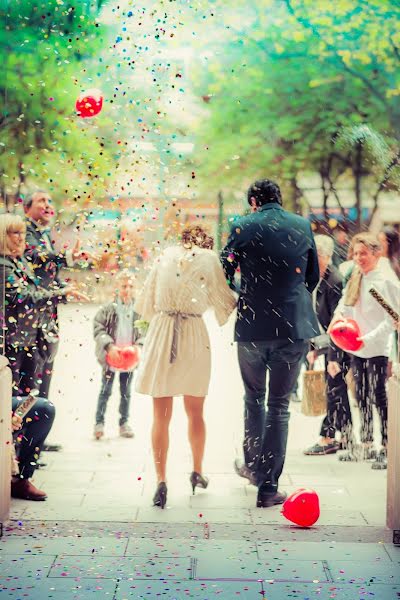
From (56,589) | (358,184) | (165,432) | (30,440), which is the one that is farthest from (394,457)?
(358,184)

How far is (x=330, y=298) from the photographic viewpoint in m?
6.10

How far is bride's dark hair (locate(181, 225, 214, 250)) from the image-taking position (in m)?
4.96

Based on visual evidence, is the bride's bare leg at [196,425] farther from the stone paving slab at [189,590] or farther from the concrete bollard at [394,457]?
the stone paving slab at [189,590]

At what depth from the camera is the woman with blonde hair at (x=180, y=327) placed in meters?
5.00

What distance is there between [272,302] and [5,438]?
143cm

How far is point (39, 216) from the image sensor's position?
5.69 metres

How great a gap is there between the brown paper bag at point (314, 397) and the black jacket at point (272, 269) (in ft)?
4.35

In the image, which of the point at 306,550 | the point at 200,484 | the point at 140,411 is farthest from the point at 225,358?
the point at 306,550

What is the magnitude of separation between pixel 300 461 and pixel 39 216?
2139 mm

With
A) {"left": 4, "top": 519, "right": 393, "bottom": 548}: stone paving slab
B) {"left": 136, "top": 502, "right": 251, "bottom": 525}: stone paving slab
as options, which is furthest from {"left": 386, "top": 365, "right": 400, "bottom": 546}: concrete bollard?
{"left": 136, "top": 502, "right": 251, "bottom": 525}: stone paving slab

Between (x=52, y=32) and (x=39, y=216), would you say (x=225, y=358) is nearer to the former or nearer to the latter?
(x=52, y=32)

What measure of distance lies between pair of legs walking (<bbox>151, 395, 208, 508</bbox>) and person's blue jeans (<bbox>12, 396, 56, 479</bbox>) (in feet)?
1.77

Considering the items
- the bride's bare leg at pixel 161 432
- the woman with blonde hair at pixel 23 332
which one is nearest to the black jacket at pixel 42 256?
the woman with blonde hair at pixel 23 332

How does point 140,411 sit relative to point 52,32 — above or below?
below
